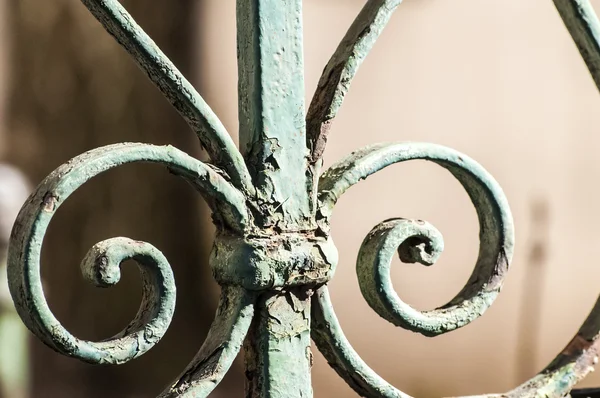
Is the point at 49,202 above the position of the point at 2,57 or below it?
below

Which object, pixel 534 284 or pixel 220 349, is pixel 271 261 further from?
pixel 534 284

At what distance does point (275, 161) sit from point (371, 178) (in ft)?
4.76

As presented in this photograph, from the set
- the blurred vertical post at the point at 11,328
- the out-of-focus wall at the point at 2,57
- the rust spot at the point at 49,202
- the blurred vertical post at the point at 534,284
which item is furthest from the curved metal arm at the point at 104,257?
the blurred vertical post at the point at 534,284

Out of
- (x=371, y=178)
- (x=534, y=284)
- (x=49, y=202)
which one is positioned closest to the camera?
(x=49, y=202)

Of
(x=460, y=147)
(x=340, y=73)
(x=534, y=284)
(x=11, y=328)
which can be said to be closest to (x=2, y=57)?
(x=11, y=328)

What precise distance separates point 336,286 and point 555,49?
865mm

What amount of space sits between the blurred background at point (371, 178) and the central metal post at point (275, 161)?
4.57 ft

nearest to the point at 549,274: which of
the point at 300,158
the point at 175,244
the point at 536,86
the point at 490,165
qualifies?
the point at 490,165

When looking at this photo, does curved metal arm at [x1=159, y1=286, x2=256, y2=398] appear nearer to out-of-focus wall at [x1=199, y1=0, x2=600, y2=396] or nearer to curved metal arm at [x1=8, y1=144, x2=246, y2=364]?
curved metal arm at [x1=8, y1=144, x2=246, y2=364]

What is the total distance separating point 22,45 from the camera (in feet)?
6.08

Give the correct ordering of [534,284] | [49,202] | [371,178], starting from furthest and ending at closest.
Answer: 1. [534,284]
2. [371,178]
3. [49,202]

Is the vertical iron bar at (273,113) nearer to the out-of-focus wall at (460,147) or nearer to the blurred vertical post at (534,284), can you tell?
the out-of-focus wall at (460,147)

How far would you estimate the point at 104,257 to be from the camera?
13.5 inches

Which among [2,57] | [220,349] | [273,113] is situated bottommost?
Answer: [220,349]
